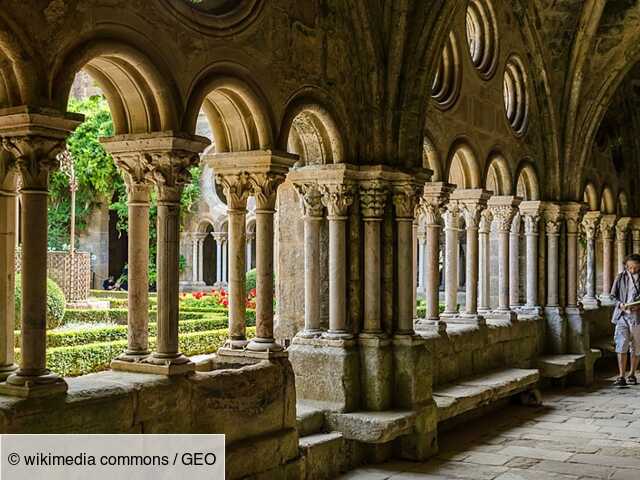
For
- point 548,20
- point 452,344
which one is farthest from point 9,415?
point 548,20

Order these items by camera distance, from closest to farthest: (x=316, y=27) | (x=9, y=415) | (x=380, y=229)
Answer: (x=9, y=415) → (x=316, y=27) → (x=380, y=229)

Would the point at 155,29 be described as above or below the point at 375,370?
above

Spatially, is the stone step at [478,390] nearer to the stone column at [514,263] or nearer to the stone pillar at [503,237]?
the stone pillar at [503,237]

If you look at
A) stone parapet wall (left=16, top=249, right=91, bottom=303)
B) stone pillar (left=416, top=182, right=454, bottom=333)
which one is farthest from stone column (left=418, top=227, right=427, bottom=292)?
stone pillar (left=416, top=182, right=454, bottom=333)

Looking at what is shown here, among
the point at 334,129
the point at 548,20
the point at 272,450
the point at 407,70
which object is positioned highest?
the point at 548,20

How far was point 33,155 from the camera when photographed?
4293mm

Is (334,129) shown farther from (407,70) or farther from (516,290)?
(516,290)

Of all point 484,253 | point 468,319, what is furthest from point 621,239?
point 468,319

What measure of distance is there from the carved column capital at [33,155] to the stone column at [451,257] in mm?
5272

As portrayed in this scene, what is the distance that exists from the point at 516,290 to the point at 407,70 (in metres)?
4.47

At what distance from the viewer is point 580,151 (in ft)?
37.3

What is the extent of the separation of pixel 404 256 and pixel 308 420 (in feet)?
5.31

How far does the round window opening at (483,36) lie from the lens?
966cm

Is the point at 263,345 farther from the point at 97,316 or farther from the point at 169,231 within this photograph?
the point at 97,316
